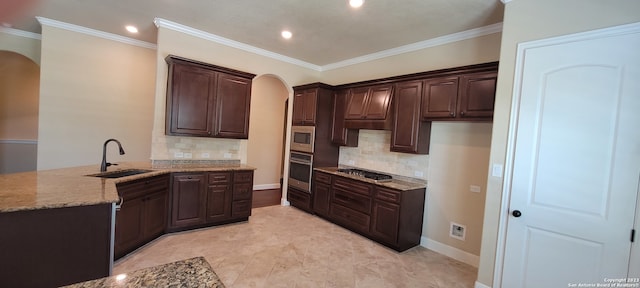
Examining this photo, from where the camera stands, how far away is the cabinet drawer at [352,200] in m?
3.81

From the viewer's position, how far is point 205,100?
387 cm

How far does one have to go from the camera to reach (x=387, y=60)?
436 cm

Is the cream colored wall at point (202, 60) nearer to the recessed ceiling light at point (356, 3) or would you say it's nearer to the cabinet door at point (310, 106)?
the cabinet door at point (310, 106)

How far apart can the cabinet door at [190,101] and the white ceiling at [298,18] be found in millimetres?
728

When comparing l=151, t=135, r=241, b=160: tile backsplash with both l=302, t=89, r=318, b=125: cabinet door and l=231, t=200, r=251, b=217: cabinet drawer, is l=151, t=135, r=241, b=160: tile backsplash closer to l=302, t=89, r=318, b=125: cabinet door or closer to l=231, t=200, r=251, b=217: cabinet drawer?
l=231, t=200, r=251, b=217: cabinet drawer

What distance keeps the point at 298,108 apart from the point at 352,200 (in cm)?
208

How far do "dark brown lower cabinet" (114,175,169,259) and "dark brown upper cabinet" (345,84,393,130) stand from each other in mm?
2901

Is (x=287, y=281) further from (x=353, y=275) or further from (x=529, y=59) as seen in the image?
(x=529, y=59)

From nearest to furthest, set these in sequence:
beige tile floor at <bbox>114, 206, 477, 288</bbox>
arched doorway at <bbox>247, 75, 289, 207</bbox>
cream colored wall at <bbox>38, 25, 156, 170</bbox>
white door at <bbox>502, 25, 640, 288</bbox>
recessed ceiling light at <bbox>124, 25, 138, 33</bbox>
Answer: white door at <bbox>502, 25, 640, 288</bbox>, beige tile floor at <bbox>114, 206, 477, 288</bbox>, recessed ceiling light at <bbox>124, 25, 138, 33</bbox>, cream colored wall at <bbox>38, 25, 156, 170</bbox>, arched doorway at <bbox>247, 75, 289, 207</bbox>

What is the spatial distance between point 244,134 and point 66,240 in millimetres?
2667

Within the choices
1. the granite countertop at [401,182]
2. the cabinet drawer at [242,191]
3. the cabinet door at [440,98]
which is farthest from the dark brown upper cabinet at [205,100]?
the cabinet door at [440,98]

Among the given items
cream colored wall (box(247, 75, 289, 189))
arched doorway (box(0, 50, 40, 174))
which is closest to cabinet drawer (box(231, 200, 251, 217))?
cream colored wall (box(247, 75, 289, 189))

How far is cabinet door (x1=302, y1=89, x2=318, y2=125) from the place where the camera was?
4.74 m

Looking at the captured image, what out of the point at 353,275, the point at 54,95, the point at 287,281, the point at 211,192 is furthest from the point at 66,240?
the point at 54,95
